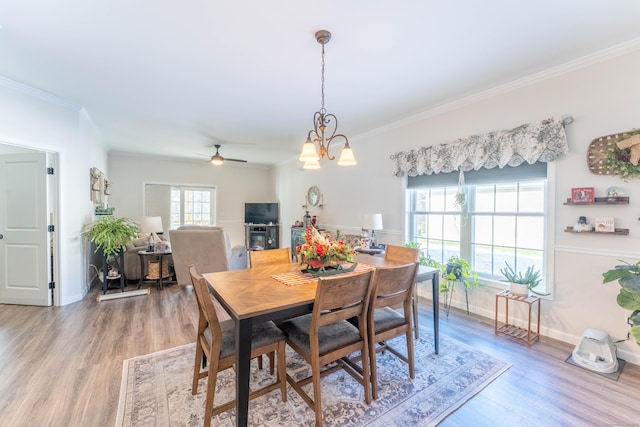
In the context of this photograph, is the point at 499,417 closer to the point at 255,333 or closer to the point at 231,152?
the point at 255,333

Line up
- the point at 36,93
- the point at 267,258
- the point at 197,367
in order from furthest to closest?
the point at 36,93 < the point at 267,258 < the point at 197,367

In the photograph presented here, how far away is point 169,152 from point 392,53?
19.5ft

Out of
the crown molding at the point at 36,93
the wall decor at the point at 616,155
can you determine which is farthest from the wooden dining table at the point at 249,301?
the crown molding at the point at 36,93

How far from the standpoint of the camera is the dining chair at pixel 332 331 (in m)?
1.68

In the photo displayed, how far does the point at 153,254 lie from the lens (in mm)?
4508

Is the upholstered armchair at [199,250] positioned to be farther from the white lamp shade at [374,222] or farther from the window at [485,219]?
the window at [485,219]

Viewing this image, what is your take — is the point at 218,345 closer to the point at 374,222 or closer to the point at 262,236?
the point at 374,222

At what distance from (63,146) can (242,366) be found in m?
4.11

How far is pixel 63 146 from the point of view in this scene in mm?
3707

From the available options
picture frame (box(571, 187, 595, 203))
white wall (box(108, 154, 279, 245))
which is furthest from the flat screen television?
picture frame (box(571, 187, 595, 203))

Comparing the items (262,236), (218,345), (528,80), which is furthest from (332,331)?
(262,236)

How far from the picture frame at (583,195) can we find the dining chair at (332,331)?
7.48 ft

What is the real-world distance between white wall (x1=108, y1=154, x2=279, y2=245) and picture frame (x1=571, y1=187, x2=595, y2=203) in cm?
703

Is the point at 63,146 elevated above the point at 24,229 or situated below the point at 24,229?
above
